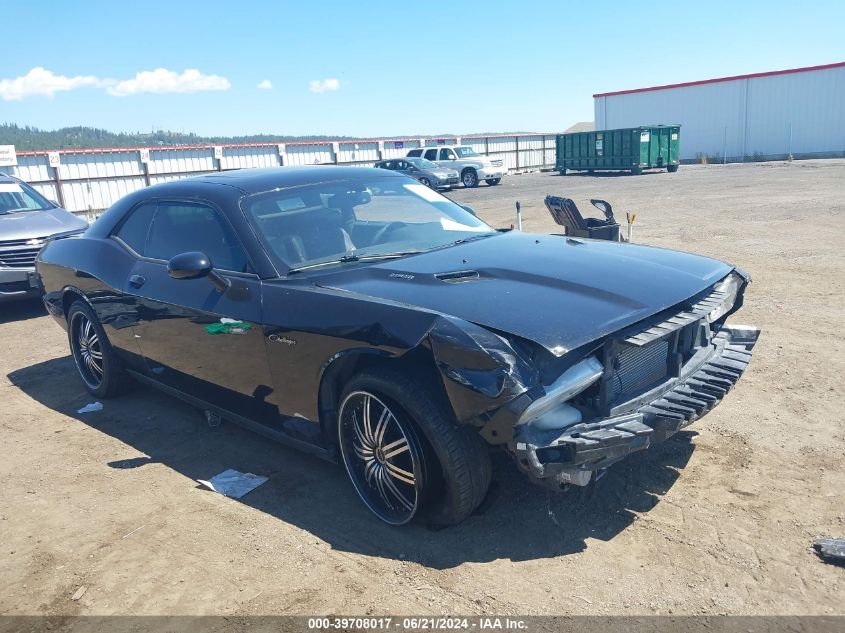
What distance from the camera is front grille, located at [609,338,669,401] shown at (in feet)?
9.94

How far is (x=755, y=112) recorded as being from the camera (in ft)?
129

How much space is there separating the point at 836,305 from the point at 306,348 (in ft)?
18.4

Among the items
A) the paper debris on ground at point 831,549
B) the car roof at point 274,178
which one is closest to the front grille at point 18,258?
the car roof at point 274,178

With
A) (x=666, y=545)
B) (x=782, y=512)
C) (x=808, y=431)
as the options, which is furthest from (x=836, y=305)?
(x=666, y=545)

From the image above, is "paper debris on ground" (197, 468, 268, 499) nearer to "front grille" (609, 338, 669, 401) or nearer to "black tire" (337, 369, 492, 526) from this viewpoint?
"black tire" (337, 369, 492, 526)

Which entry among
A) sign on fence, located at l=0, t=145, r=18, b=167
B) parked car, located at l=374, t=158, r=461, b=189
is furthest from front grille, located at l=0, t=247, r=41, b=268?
parked car, located at l=374, t=158, r=461, b=189

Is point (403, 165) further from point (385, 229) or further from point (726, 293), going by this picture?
point (726, 293)

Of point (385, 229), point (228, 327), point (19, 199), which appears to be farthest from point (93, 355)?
point (19, 199)

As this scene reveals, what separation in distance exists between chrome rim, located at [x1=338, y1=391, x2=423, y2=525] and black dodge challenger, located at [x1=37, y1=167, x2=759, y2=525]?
10mm

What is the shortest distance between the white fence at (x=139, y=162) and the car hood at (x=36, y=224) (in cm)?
1034

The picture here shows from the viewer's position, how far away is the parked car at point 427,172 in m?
26.9

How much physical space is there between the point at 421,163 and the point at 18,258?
20952 millimetres

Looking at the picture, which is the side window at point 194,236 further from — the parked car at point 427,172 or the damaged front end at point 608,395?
the parked car at point 427,172

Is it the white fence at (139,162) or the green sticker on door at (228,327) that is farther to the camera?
the white fence at (139,162)
